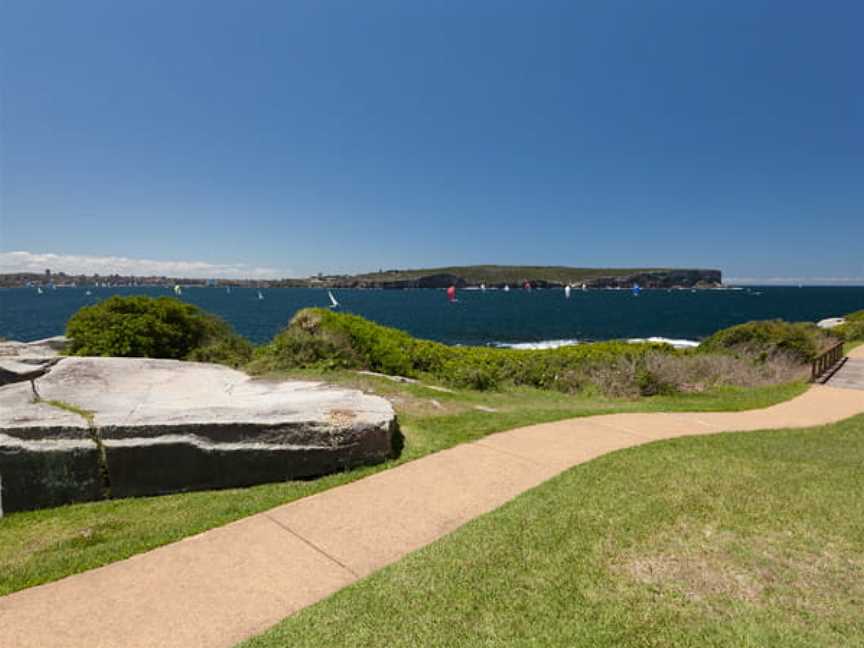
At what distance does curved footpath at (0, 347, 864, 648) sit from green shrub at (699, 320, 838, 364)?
14997mm

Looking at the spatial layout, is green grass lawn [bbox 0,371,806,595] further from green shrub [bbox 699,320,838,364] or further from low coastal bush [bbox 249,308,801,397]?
green shrub [bbox 699,320,838,364]

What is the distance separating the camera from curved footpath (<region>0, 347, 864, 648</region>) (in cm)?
264

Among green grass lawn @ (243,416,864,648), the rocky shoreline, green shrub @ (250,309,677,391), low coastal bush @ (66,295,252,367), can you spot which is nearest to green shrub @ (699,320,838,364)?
green shrub @ (250,309,677,391)

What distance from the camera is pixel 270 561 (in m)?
3.32

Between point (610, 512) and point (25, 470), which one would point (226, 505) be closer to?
point (25, 470)

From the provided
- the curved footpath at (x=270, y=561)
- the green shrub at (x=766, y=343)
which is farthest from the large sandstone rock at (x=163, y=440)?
the green shrub at (x=766, y=343)

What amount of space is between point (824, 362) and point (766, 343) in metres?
3.25

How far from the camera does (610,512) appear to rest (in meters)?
4.06

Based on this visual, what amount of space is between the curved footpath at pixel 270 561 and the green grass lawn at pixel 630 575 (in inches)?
10.6

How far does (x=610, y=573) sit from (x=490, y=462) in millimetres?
2290

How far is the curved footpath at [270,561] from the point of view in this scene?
2.64 meters

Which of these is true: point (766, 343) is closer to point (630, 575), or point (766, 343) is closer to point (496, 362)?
point (496, 362)

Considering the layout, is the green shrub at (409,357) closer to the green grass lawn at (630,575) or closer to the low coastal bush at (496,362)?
the low coastal bush at (496,362)

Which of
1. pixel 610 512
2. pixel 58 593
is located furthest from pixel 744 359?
pixel 58 593
